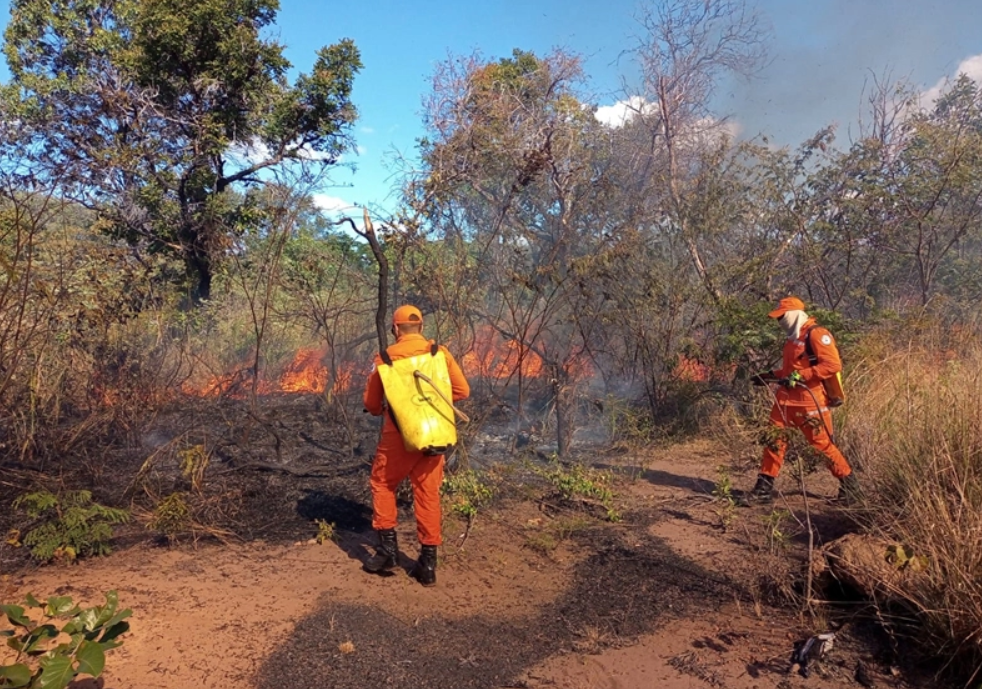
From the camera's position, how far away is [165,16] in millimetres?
9141

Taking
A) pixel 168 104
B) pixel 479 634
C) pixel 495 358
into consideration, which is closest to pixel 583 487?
pixel 479 634

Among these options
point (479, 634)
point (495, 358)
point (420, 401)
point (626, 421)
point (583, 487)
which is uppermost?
point (495, 358)

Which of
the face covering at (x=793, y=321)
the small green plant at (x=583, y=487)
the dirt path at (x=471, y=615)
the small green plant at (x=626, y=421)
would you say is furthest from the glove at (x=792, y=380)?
the small green plant at (x=626, y=421)

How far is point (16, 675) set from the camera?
247cm

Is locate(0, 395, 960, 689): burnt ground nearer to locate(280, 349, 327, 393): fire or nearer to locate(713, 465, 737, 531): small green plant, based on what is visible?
locate(713, 465, 737, 531): small green plant

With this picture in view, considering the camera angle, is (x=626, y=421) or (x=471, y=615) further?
(x=626, y=421)

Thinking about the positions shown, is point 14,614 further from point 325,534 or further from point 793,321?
point 793,321

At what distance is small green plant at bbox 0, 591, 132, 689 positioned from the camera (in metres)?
2.53

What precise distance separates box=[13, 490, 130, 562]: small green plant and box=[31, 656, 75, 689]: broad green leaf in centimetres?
183

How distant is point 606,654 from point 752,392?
496cm

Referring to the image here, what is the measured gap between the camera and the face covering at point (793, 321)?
5.63 meters

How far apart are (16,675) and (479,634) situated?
2.11 m

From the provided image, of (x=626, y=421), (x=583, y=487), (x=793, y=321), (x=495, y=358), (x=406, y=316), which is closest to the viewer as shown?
(x=406, y=316)

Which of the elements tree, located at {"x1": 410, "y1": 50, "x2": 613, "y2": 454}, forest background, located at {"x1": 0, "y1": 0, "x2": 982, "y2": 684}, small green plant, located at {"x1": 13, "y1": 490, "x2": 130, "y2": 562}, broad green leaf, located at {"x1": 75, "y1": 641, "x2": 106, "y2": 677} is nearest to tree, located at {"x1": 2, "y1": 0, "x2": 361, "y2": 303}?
forest background, located at {"x1": 0, "y1": 0, "x2": 982, "y2": 684}
